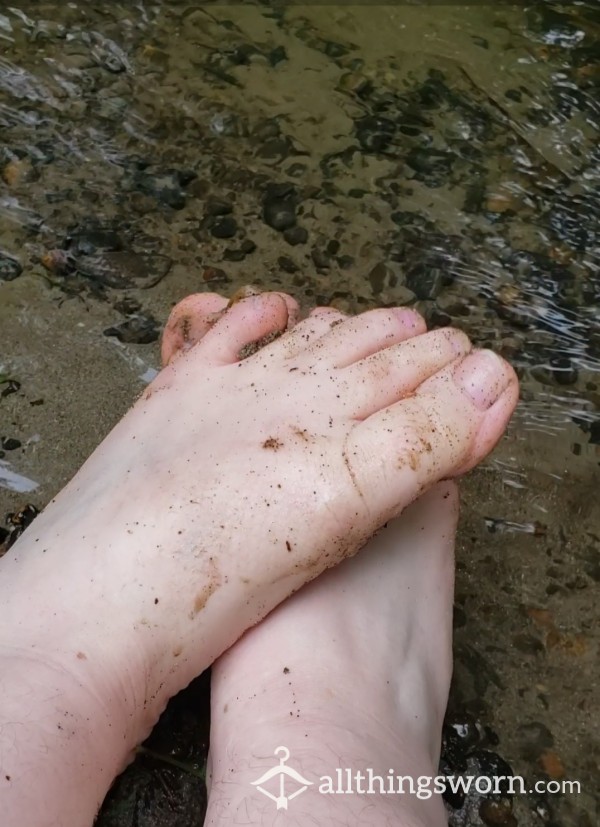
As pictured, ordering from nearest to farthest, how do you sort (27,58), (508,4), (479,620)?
(479,620)
(27,58)
(508,4)

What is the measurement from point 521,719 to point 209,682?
1.67ft

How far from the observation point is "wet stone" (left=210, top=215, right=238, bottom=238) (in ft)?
6.28

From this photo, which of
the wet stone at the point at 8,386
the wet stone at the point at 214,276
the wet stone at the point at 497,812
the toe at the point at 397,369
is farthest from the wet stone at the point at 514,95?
the wet stone at the point at 497,812

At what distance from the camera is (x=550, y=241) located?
6.40 feet

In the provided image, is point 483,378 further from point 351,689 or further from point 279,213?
point 279,213

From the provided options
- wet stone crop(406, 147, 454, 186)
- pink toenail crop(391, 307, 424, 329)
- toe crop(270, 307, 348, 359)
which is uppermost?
wet stone crop(406, 147, 454, 186)

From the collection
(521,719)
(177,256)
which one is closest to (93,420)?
(177,256)

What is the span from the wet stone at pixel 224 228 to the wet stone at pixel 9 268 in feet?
1.43

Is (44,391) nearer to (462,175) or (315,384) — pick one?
(315,384)

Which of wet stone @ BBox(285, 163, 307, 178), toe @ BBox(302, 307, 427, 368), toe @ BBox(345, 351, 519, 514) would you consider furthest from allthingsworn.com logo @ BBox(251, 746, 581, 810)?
wet stone @ BBox(285, 163, 307, 178)

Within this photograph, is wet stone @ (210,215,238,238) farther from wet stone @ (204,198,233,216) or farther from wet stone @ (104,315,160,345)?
wet stone @ (104,315,160,345)

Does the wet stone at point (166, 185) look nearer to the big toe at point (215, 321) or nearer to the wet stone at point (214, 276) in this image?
the wet stone at point (214, 276)

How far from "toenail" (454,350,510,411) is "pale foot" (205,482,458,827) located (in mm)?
171

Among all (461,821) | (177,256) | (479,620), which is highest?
(177,256)
